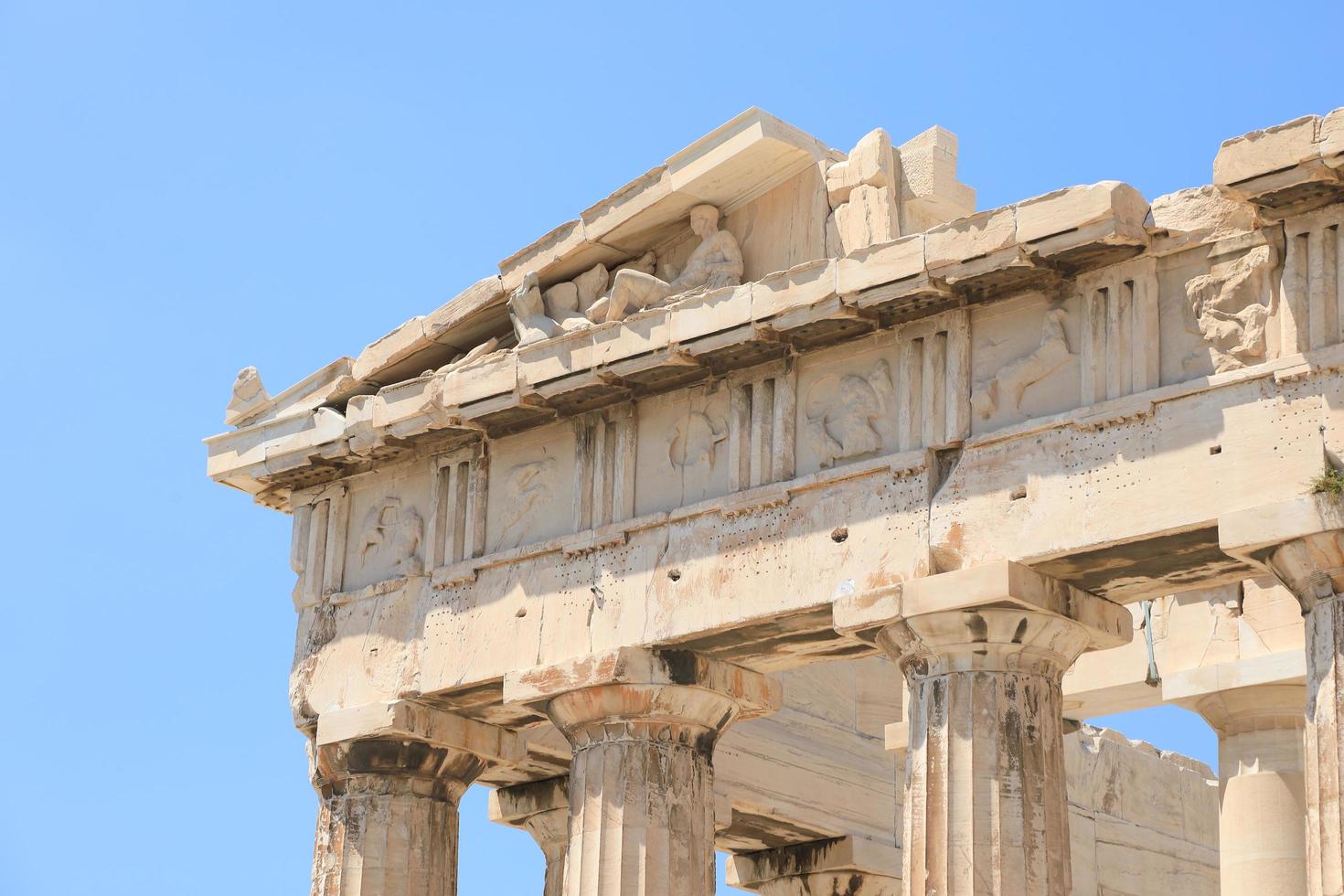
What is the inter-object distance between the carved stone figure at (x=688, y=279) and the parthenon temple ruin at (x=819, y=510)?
31 millimetres

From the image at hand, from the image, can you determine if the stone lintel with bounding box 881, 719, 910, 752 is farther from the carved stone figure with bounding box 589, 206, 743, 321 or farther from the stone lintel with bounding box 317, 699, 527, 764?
the carved stone figure with bounding box 589, 206, 743, 321

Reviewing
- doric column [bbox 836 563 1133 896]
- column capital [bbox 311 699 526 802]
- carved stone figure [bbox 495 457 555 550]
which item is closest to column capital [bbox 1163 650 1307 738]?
doric column [bbox 836 563 1133 896]

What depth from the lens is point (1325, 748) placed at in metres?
16.5

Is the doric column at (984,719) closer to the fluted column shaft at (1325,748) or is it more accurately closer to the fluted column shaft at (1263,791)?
the fluted column shaft at (1325,748)

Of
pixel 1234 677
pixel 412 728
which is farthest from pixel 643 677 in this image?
pixel 1234 677

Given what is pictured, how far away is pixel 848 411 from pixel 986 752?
2828 millimetres

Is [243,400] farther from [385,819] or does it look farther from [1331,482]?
[1331,482]

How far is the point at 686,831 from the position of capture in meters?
20.5

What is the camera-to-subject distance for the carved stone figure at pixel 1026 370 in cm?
1839

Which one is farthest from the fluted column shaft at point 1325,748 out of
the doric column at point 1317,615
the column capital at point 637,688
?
the column capital at point 637,688

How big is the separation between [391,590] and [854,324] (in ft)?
16.7

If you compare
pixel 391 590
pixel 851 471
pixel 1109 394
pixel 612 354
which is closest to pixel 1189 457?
pixel 1109 394

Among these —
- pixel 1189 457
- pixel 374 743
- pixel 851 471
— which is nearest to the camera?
pixel 1189 457

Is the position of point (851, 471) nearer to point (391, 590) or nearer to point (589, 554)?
point (589, 554)
